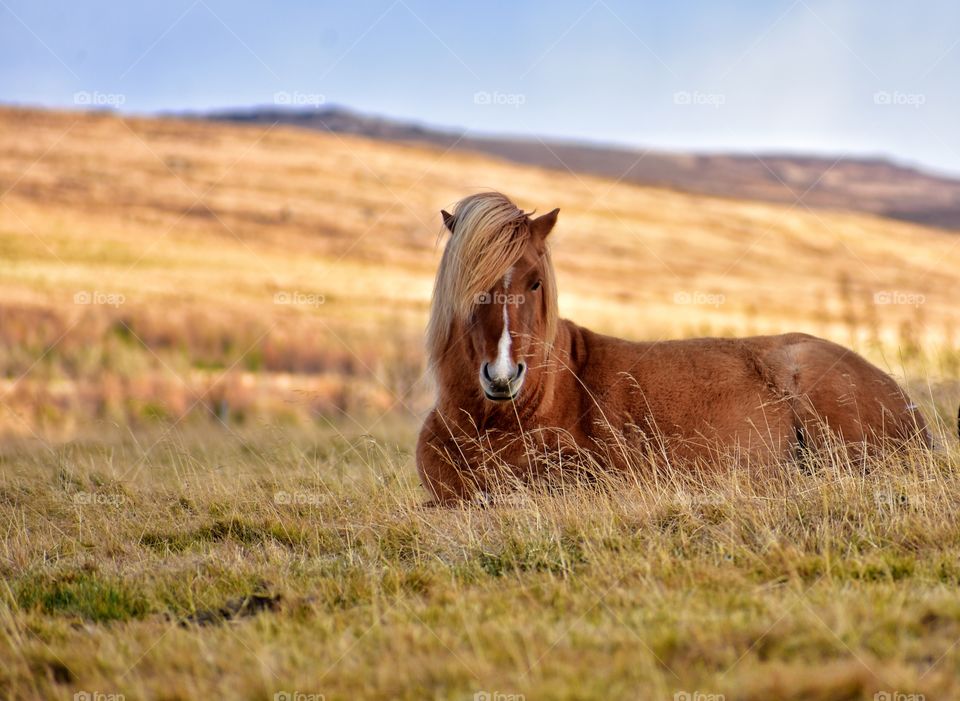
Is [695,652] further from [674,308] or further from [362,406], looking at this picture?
[674,308]

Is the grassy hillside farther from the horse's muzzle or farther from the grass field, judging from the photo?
the horse's muzzle

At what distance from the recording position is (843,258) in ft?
161

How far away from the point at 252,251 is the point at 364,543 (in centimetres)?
3449

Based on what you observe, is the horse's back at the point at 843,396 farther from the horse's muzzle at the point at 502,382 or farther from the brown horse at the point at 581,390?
the horse's muzzle at the point at 502,382

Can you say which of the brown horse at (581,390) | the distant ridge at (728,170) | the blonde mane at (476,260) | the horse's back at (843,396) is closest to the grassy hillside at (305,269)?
the blonde mane at (476,260)

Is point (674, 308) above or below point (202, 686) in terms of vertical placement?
above

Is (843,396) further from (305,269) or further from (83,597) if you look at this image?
(305,269)

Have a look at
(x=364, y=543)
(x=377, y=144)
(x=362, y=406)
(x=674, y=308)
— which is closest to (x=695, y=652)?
(x=364, y=543)

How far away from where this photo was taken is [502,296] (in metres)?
6.28

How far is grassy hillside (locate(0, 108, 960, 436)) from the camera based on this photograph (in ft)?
69.5

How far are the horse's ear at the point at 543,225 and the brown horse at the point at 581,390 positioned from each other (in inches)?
0.5

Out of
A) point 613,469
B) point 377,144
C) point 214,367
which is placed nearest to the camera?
point 613,469

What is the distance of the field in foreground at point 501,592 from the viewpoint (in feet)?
12.3

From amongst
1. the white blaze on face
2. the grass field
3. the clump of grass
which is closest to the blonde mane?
the white blaze on face
